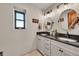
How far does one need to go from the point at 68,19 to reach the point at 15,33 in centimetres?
140

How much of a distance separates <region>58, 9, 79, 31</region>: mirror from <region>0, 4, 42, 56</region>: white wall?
0.68 metres

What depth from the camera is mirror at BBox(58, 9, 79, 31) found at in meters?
2.25

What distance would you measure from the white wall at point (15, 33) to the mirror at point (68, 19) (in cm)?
68

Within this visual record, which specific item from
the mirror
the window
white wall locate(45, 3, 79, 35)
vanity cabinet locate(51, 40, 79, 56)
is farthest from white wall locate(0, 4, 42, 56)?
vanity cabinet locate(51, 40, 79, 56)

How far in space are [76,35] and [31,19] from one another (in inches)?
56.7

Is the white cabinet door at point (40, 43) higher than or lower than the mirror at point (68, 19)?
lower

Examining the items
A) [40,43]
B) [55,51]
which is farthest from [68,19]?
[40,43]

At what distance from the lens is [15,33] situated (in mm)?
2725

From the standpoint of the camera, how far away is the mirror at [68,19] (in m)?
2.25

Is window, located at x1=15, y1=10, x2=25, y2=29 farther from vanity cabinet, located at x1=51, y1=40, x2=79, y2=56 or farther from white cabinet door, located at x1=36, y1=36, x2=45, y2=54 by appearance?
vanity cabinet, located at x1=51, y1=40, x2=79, y2=56

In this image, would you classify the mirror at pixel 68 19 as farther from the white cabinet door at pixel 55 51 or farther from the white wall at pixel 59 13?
the white cabinet door at pixel 55 51

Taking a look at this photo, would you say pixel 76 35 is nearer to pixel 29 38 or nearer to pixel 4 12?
pixel 29 38

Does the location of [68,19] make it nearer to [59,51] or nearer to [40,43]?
[59,51]

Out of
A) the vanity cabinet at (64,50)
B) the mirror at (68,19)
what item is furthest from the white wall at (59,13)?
the vanity cabinet at (64,50)
